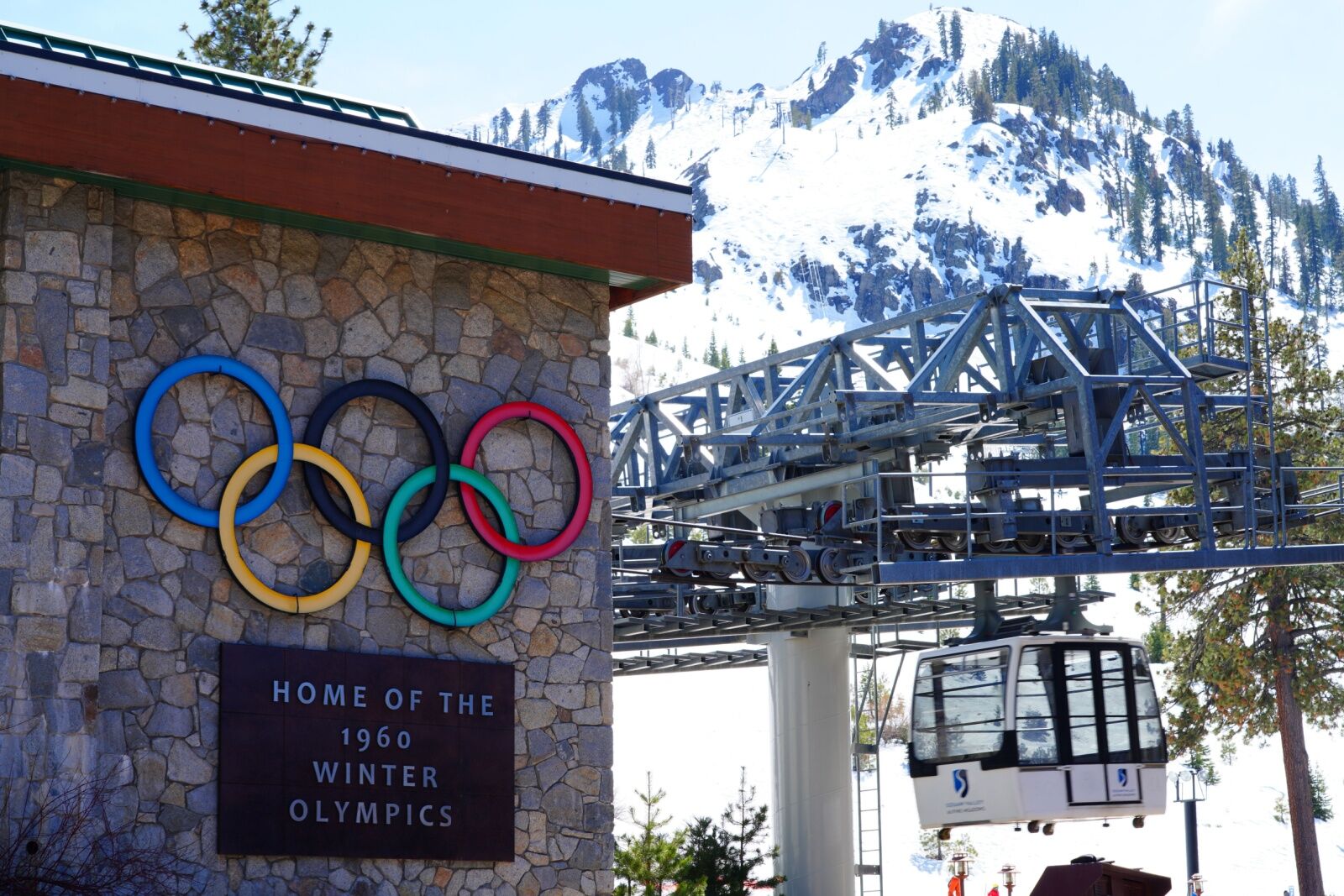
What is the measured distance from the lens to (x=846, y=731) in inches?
1054

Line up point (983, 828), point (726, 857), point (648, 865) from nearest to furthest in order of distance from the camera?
1. point (648, 865)
2. point (726, 857)
3. point (983, 828)

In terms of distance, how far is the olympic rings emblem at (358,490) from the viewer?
44.7ft

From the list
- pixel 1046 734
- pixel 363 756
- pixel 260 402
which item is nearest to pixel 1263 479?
pixel 1046 734

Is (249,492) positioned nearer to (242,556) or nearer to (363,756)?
(242,556)

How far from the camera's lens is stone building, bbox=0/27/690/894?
12828 mm

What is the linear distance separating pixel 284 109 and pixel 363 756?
523cm

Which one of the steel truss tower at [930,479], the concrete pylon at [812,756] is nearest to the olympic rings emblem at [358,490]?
the steel truss tower at [930,479]

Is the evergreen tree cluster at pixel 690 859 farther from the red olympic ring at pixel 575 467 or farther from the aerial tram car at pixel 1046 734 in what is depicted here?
the red olympic ring at pixel 575 467

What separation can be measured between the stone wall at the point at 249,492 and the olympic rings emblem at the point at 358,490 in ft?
0.39

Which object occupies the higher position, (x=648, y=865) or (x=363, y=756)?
(x=363, y=756)

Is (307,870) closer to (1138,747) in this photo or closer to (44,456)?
(44,456)

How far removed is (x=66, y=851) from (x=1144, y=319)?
A: 49.9 ft

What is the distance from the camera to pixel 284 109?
1399 centimetres

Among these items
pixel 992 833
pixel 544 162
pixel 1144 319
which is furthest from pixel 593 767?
pixel 992 833
